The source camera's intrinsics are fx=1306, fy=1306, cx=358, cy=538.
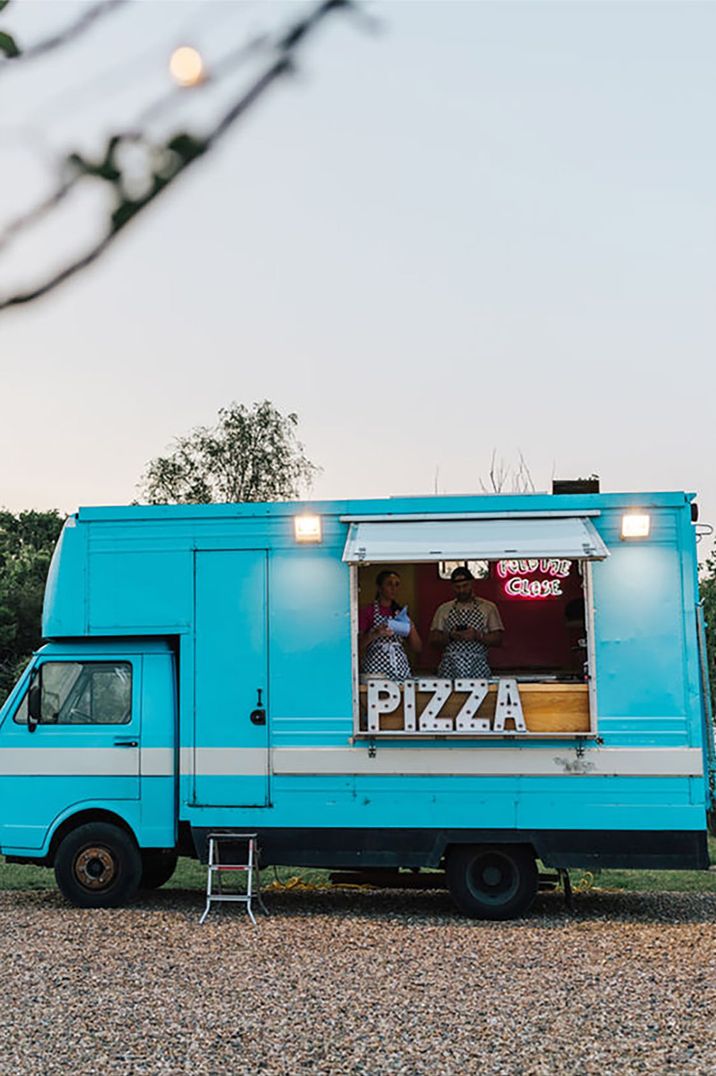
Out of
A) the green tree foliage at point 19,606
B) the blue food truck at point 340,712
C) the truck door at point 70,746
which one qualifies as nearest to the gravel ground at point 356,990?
the blue food truck at point 340,712

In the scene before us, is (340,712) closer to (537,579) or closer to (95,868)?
(95,868)

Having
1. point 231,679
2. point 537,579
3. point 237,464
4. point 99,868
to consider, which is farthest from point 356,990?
point 237,464

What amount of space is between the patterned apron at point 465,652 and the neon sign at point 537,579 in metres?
1.48

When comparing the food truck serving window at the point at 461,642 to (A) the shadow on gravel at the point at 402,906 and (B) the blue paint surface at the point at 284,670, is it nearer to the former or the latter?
(B) the blue paint surface at the point at 284,670

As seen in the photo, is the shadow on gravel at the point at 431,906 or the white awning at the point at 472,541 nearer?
the white awning at the point at 472,541

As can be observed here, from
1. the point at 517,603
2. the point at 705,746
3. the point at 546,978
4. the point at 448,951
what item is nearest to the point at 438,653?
the point at 517,603

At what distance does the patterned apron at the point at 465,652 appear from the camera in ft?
34.3

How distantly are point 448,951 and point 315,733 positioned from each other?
2.17m

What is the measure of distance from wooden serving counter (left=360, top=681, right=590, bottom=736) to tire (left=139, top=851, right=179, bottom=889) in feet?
7.21

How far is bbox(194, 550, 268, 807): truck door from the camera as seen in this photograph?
1012 cm

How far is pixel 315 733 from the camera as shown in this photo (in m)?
10.1

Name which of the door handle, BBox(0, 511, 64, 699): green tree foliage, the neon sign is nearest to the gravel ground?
the door handle

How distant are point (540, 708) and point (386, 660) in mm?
1270

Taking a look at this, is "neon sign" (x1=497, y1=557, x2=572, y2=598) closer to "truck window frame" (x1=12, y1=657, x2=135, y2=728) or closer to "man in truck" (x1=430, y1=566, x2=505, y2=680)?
"man in truck" (x1=430, y1=566, x2=505, y2=680)
